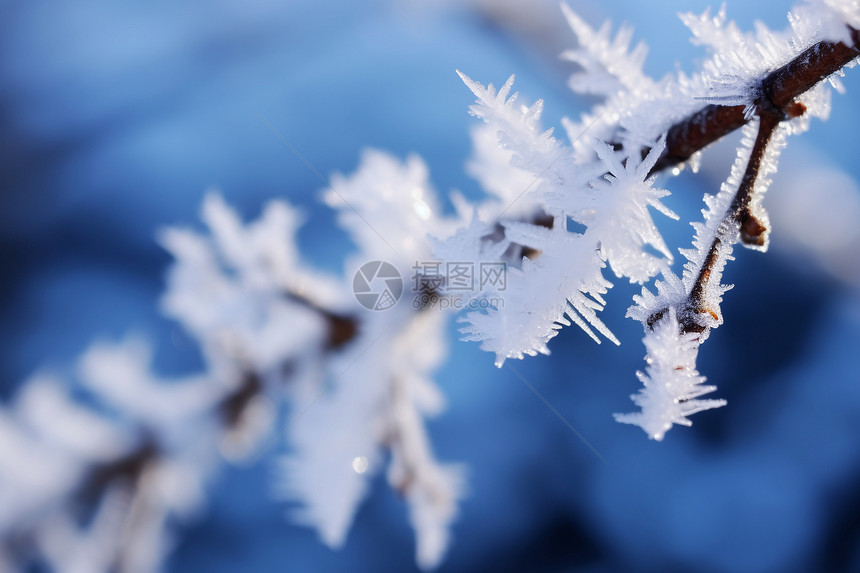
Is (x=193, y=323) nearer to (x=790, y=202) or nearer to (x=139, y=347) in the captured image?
(x=139, y=347)

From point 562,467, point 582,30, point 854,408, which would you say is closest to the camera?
point 582,30

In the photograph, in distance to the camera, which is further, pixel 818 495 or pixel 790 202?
pixel 818 495

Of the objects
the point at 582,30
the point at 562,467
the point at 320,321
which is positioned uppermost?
the point at 582,30

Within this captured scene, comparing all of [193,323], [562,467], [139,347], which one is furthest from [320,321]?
[562,467]

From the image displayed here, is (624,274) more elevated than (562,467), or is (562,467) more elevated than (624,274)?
(624,274)

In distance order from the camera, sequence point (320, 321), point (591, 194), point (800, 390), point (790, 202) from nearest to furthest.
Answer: point (591, 194), point (320, 321), point (790, 202), point (800, 390)

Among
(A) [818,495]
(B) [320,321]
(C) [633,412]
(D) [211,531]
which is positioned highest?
(C) [633,412]

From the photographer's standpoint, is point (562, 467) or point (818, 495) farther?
point (562, 467)

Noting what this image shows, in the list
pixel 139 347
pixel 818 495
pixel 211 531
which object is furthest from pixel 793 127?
pixel 211 531

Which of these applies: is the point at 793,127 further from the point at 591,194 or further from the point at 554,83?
the point at 554,83
